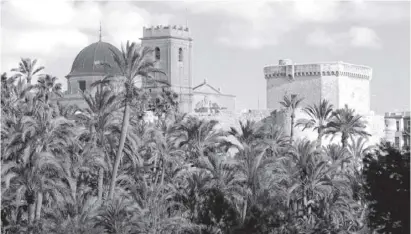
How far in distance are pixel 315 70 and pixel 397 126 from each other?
81.1 feet

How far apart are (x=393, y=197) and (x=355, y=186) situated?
52.8 ft

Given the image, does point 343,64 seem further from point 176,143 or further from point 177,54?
point 176,143

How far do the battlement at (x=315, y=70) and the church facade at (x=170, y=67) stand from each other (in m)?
15.0

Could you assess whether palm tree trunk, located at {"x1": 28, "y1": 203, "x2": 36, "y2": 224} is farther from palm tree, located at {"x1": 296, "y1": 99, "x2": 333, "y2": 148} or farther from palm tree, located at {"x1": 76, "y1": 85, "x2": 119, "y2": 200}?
palm tree, located at {"x1": 296, "y1": 99, "x2": 333, "y2": 148}

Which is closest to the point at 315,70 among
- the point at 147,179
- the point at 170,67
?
the point at 170,67

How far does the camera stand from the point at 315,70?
77.9m

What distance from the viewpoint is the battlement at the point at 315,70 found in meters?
77.8

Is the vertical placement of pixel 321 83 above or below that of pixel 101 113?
above

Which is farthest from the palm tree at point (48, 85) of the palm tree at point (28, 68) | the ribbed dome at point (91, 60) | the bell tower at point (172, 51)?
the bell tower at point (172, 51)

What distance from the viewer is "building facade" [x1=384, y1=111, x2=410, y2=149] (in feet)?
264

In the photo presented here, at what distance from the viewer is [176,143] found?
4578cm

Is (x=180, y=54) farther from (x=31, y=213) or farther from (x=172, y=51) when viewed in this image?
(x=31, y=213)

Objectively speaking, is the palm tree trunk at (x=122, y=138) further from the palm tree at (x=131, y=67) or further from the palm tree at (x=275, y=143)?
the palm tree at (x=275, y=143)

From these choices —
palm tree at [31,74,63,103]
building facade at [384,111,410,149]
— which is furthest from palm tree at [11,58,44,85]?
building facade at [384,111,410,149]
